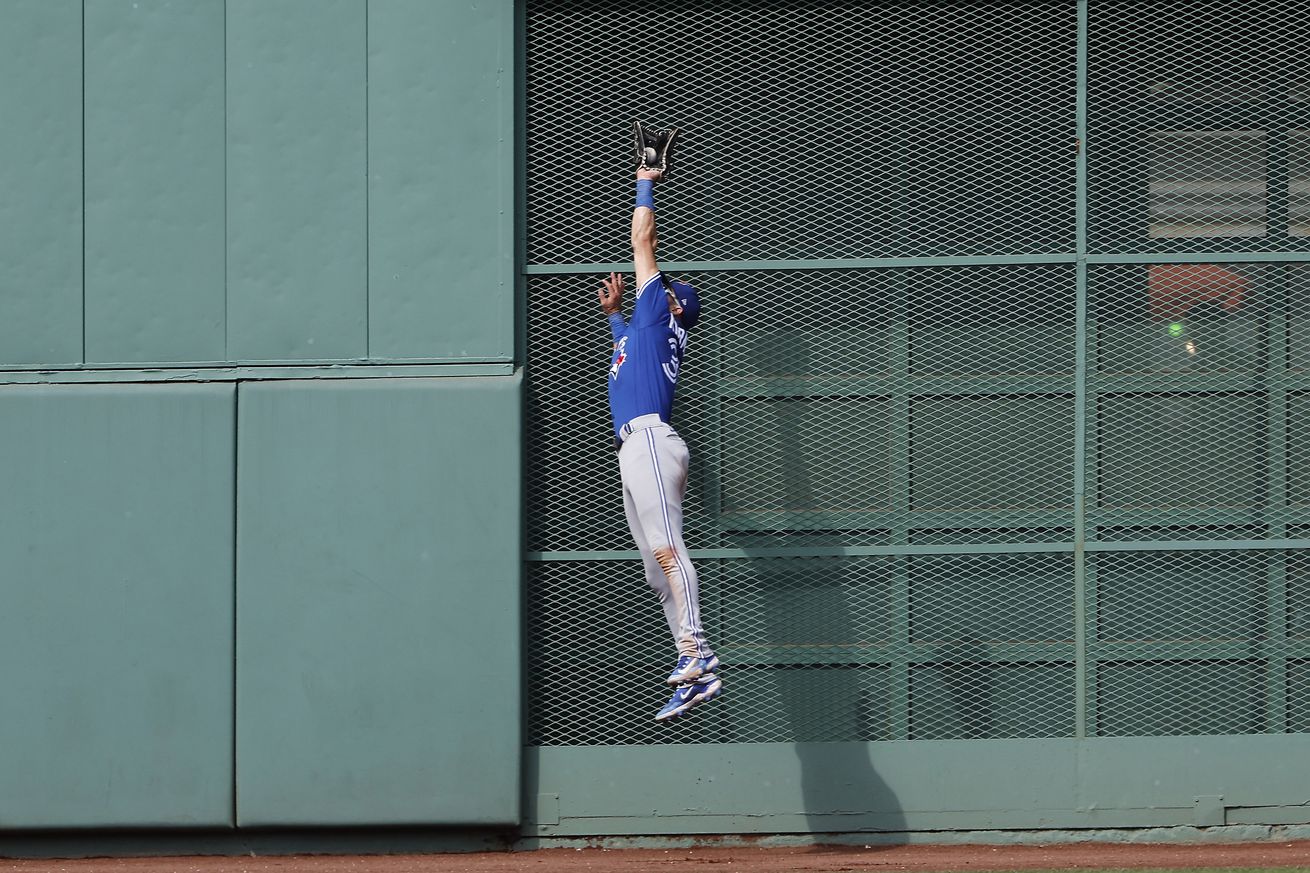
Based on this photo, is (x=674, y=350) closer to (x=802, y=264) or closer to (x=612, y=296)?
(x=612, y=296)

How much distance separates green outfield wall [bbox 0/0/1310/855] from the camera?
686 centimetres

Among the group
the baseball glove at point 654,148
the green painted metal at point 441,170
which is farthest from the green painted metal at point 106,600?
the baseball glove at point 654,148

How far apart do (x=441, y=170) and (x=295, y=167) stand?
62 centimetres

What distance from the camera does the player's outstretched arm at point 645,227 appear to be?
6484 mm

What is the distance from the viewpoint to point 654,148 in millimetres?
6551

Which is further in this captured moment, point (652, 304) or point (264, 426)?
point (264, 426)

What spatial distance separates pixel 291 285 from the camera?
6.91 m

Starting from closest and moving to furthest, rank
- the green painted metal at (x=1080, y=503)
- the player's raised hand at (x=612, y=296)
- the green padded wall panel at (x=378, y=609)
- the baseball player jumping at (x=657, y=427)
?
the baseball player jumping at (x=657, y=427)
the player's raised hand at (x=612, y=296)
the green padded wall panel at (x=378, y=609)
the green painted metal at (x=1080, y=503)

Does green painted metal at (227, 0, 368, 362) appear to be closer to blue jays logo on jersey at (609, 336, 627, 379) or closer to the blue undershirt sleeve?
blue jays logo on jersey at (609, 336, 627, 379)

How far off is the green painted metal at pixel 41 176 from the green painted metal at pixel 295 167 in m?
0.67

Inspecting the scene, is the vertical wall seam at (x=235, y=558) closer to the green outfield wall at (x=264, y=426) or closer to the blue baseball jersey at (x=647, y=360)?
the green outfield wall at (x=264, y=426)

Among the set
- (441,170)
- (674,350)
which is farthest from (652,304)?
(441,170)

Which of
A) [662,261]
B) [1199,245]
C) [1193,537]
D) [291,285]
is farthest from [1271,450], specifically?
[291,285]

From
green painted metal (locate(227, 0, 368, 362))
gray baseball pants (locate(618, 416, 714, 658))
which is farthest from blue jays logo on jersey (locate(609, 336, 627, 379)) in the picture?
green painted metal (locate(227, 0, 368, 362))
